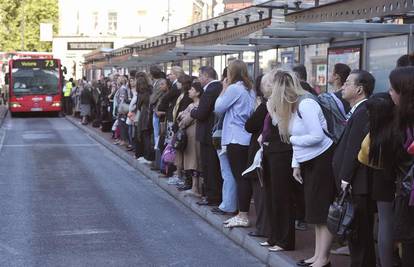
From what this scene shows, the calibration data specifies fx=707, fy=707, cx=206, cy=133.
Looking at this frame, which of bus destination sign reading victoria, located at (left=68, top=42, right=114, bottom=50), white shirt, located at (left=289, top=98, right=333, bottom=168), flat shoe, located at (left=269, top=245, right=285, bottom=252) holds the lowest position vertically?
flat shoe, located at (left=269, top=245, right=285, bottom=252)

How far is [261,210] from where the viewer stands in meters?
7.31

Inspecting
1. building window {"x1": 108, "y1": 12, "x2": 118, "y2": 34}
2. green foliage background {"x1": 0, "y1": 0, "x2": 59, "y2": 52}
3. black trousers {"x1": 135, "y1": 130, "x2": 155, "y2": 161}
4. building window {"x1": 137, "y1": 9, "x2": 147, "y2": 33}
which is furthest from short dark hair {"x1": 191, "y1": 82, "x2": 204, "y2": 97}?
building window {"x1": 137, "y1": 9, "x2": 147, "y2": 33}

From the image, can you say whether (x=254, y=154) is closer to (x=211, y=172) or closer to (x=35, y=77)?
(x=211, y=172)

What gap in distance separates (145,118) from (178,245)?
6203mm

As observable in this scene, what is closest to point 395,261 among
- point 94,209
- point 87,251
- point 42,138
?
point 87,251

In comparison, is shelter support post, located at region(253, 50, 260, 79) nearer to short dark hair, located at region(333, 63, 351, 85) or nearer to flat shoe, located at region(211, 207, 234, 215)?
flat shoe, located at region(211, 207, 234, 215)

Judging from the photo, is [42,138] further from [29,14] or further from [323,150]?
[29,14]

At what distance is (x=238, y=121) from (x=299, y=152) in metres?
2.01

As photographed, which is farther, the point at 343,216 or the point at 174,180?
the point at 174,180

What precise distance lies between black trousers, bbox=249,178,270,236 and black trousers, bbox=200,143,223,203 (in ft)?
5.04

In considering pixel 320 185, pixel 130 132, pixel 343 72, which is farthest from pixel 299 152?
pixel 130 132

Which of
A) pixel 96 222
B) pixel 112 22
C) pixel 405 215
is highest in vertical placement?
pixel 112 22

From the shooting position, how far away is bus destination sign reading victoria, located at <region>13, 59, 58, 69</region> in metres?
33.1

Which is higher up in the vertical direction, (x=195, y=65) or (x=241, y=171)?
(x=195, y=65)
